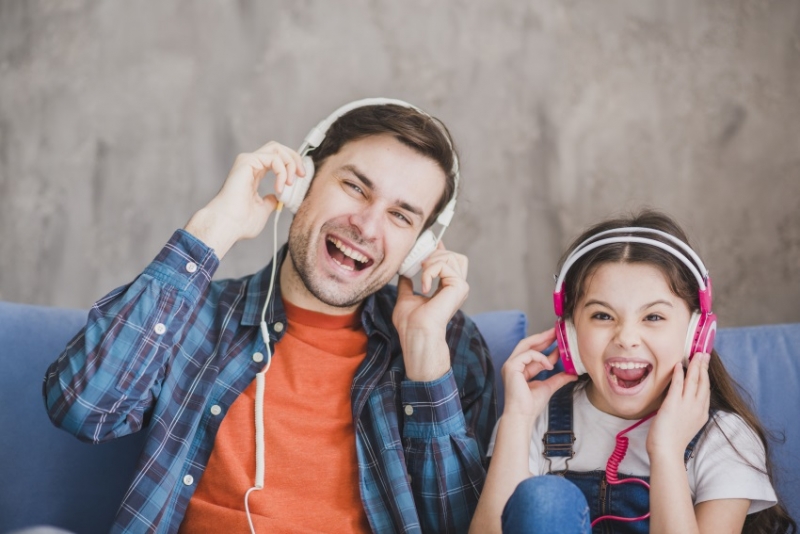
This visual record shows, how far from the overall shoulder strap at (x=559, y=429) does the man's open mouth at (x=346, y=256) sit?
53 cm

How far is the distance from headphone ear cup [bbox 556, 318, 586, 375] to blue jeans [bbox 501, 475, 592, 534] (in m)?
0.47

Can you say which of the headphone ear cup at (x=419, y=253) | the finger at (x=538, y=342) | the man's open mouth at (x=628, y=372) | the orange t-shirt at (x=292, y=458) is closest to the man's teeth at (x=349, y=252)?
the headphone ear cup at (x=419, y=253)

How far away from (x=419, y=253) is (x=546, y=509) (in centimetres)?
89

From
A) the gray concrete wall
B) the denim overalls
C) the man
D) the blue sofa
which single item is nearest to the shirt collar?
the man

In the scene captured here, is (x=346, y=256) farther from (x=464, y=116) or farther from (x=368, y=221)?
(x=464, y=116)

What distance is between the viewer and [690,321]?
1.56m

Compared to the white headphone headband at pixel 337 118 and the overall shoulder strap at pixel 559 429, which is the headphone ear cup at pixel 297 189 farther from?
the overall shoulder strap at pixel 559 429

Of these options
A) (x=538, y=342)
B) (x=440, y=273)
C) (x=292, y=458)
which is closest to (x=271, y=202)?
(x=440, y=273)

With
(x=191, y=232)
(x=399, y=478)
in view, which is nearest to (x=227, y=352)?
(x=191, y=232)

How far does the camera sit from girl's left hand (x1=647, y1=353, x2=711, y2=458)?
143cm

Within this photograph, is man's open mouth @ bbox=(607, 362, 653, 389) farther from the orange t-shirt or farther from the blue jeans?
the orange t-shirt

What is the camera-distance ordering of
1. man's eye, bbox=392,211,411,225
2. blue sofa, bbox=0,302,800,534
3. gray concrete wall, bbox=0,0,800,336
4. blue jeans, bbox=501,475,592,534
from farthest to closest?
gray concrete wall, bbox=0,0,800,336, man's eye, bbox=392,211,411,225, blue sofa, bbox=0,302,800,534, blue jeans, bbox=501,475,592,534

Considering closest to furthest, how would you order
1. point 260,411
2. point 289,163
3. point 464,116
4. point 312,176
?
point 260,411
point 289,163
point 312,176
point 464,116

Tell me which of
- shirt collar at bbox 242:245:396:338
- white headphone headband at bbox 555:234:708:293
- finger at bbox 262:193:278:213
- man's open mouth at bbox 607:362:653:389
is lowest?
man's open mouth at bbox 607:362:653:389
